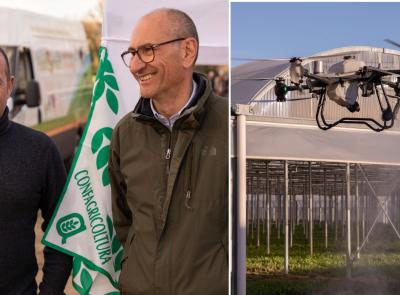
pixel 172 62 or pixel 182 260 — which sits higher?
pixel 172 62

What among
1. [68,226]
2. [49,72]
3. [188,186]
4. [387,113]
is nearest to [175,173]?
[188,186]

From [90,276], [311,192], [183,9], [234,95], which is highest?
[183,9]

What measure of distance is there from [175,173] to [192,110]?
0.51 feet

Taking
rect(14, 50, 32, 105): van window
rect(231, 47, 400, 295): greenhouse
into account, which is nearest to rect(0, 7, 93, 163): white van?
rect(14, 50, 32, 105): van window

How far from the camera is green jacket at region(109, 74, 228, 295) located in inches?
62.2

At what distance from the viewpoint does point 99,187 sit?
70.8 inches

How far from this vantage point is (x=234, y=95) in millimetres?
1549

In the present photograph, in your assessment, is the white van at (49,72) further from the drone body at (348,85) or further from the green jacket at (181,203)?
the drone body at (348,85)

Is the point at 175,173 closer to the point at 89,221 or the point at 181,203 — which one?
the point at 181,203

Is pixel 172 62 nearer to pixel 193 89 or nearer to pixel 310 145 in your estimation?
pixel 193 89

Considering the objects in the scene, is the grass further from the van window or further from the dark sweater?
the van window

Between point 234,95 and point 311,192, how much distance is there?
0.29m

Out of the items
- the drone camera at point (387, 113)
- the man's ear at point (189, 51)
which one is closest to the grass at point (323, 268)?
the drone camera at point (387, 113)

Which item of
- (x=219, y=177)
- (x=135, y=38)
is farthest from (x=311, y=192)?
(x=135, y=38)
